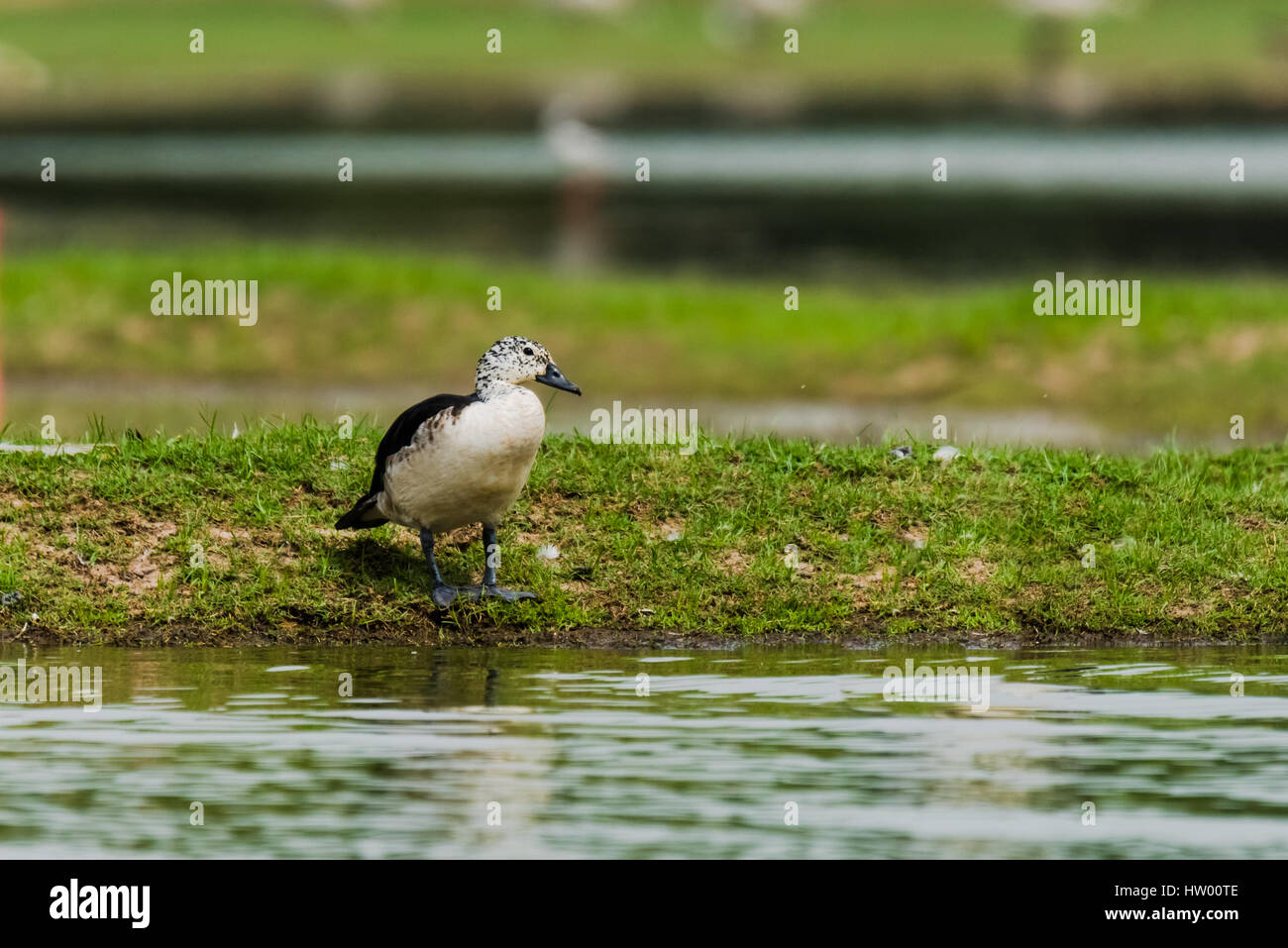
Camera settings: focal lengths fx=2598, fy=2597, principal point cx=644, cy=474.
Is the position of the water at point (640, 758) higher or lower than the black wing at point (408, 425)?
lower

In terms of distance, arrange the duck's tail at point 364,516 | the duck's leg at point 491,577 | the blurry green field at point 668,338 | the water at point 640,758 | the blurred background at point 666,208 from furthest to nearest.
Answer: the blurred background at point 666,208 → the blurry green field at point 668,338 → the duck's tail at point 364,516 → the duck's leg at point 491,577 → the water at point 640,758

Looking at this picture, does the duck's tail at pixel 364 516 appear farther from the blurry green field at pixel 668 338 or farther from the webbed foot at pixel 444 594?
the blurry green field at pixel 668 338

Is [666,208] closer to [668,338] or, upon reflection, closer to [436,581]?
[668,338]

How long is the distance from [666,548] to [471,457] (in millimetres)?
1516

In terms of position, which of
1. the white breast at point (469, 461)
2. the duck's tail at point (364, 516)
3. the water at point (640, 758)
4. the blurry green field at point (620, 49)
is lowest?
the water at point (640, 758)

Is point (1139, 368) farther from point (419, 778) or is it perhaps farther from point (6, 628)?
point (419, 778)

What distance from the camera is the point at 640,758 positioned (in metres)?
9.46

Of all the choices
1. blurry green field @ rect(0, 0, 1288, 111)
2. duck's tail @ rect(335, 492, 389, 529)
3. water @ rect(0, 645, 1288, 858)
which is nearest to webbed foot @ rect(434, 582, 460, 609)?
water @ rect(0, 645, 1288, 858)

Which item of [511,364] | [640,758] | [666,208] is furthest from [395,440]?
[666,208]

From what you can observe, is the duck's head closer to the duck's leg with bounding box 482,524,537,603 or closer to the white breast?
the white breast

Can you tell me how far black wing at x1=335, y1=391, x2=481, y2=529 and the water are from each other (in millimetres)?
849

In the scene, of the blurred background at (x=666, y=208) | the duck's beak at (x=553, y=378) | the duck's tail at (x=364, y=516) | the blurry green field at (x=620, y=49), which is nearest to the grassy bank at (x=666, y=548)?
the duck's tail at (x=364, y=516)

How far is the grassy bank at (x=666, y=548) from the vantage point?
12.5m
